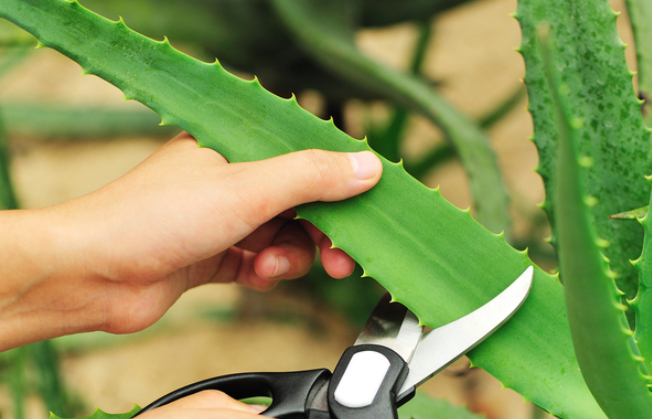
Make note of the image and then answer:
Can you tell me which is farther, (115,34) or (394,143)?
(394,143)

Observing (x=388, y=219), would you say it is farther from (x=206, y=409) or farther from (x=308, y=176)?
(x=206, y=409)

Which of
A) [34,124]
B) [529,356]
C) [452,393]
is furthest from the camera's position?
[34,124]

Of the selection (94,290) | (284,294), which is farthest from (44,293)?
(284,294)

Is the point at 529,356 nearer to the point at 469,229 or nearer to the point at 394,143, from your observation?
the point at 469,229

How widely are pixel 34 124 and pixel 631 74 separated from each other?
1.48 meters

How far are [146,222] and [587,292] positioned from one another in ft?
1.36

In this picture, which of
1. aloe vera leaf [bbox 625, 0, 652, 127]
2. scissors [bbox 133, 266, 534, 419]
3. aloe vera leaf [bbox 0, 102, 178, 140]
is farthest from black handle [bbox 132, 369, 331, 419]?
aloe vera leaf [bbox 0, 102, 178, 140]

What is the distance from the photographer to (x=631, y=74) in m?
0.50

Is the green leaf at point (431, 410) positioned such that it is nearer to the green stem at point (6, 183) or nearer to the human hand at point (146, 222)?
the human hand at point (146, 222)

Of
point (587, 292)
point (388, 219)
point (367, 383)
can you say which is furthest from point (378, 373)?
point (587, 292)

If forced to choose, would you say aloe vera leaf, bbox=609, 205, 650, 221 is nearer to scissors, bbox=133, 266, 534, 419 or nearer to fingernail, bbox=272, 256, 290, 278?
scissors, bbox=133, 266, 534, 419

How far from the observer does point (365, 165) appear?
1.59 feet

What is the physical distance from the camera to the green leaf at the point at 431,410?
1.96 ft

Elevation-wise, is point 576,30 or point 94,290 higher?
point 576,30
